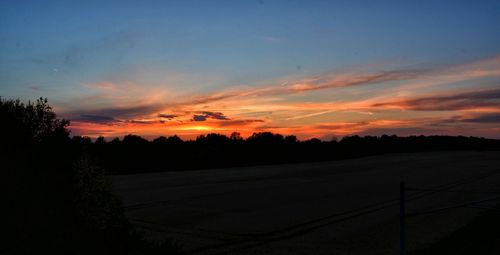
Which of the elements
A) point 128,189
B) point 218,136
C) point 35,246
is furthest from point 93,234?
point 218,136

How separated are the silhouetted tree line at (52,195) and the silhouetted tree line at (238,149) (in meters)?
54.8

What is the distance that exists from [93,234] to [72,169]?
178cm

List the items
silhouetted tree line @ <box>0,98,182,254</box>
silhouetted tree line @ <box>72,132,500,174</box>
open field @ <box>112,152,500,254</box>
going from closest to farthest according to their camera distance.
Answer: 1. silhouetted tree line @ <box>0,98,182,254</box>
2. open field @ <box>112,152,500,254</box>
3. silhouetted tree line @ <box>72,132,500,174</box>

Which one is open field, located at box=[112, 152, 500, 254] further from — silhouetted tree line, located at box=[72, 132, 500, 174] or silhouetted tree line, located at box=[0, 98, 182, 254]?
silhouetted tree line, located at box=[72, 132, 500, 174]

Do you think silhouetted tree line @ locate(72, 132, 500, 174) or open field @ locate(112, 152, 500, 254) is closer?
open field @ locate(112, 152, 500, 254)

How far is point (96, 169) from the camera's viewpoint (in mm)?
12922

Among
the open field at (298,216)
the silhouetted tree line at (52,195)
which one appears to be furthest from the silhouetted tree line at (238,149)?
the silhouetted tree line at (52,195)

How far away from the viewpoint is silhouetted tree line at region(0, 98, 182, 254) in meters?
10.8

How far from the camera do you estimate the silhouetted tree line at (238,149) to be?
286 ft

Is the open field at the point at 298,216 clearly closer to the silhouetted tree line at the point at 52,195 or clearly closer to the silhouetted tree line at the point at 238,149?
the silhouetted tree line at the point at 52,195

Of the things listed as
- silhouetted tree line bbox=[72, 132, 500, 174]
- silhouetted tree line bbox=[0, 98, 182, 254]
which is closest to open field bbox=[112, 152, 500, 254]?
silhouetted tree line bbox=[0, 98, 182, 254]

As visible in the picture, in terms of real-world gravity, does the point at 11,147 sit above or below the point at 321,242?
above

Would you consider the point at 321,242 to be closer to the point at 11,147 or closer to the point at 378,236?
the point at 378,236

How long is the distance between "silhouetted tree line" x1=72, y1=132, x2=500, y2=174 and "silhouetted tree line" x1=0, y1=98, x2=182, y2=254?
180 feet
